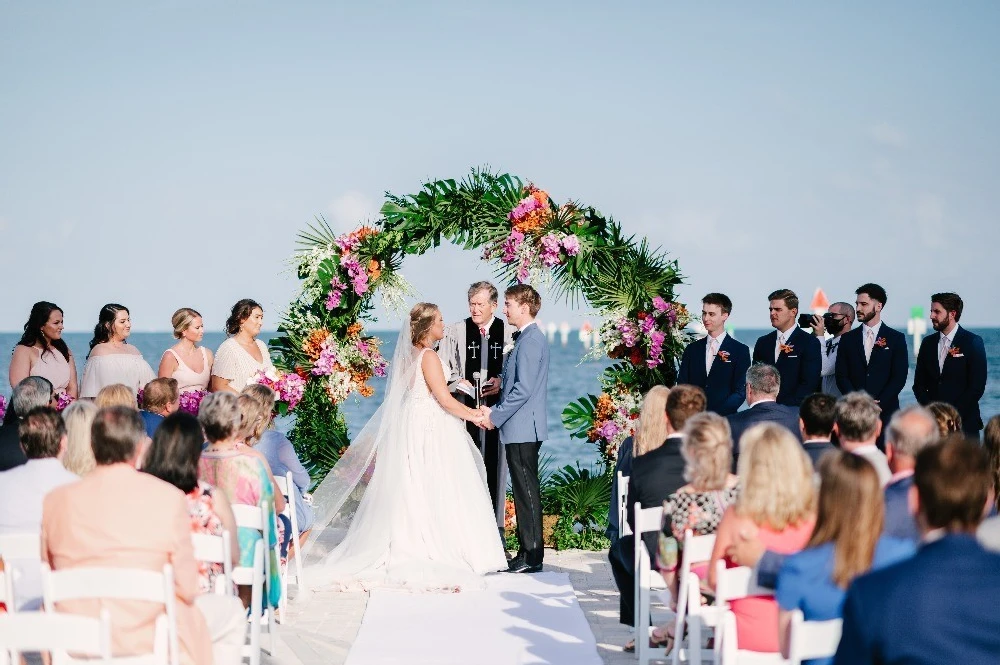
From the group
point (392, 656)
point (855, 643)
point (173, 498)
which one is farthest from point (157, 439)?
point (855, 643)

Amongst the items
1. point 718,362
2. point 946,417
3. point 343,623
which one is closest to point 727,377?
point 718,362

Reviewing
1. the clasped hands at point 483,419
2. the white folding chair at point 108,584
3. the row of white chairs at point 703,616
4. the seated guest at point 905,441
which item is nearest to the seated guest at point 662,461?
the row of white chairs at point 703,616

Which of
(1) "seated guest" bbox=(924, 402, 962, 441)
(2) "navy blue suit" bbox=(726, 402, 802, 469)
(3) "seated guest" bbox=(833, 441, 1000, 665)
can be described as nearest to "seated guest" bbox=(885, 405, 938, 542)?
(1) "seated guest" bbox=(924, 402, 962, 441)

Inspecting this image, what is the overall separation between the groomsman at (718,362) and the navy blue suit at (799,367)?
0.19 m

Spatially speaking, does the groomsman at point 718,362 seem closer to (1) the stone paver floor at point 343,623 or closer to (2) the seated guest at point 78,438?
(1) the stone paver floor at point 343,623

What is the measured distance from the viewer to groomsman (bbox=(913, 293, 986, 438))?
312 inches

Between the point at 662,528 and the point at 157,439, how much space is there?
225 centimetres

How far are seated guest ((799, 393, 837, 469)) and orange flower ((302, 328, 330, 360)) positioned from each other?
16.2 ft

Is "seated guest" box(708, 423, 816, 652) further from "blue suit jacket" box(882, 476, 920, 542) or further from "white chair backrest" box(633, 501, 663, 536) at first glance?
"white chair backrest" box(633, 501, 663, 536)

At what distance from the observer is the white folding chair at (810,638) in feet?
10.4

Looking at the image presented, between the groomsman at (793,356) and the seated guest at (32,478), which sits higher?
the groomsman at (793,356)

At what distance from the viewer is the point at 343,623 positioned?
6.59m

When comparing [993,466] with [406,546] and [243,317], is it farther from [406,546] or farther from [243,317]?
[243,317]

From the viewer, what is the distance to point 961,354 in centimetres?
795
